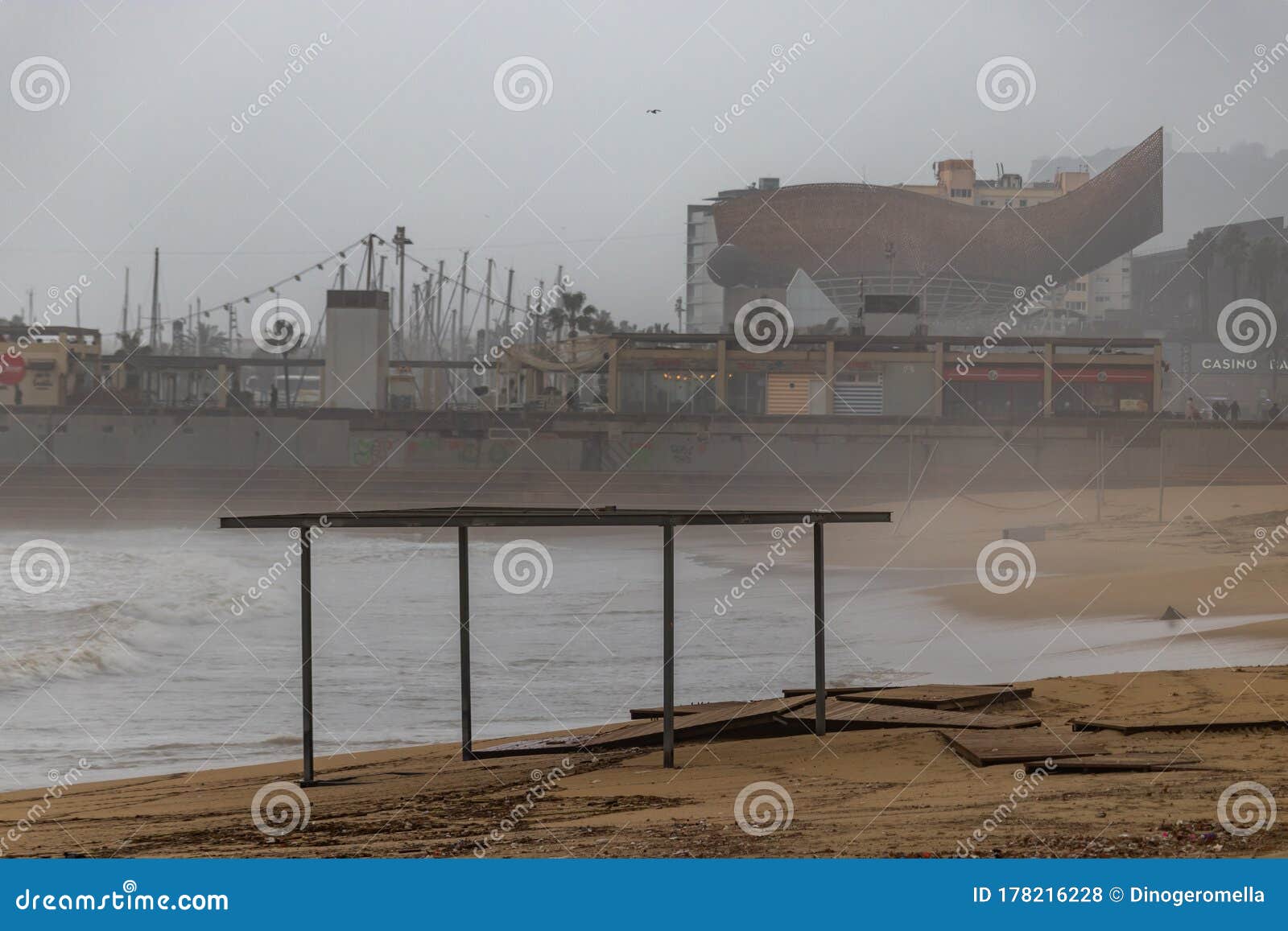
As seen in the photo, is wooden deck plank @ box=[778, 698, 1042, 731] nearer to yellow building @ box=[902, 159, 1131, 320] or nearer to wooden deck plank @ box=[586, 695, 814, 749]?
wooden deck plank @ box=[586, 695, 814, 749]

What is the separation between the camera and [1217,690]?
734cm

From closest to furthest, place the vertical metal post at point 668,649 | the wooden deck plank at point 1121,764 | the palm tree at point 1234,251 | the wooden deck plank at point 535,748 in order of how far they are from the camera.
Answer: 1. the wooden deck plank at point 1121,764
2. the vertical metal post at point 668,649
3. the wooden deck plank at point 535,748
4. the palm tree at point 1234,251

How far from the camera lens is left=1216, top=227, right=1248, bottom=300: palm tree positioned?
83625 mm

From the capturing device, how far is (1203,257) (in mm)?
92312

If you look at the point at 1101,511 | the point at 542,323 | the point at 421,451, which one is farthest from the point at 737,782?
the point at 542,323

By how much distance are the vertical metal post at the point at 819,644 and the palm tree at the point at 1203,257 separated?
90.0 m

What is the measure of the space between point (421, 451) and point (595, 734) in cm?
3941

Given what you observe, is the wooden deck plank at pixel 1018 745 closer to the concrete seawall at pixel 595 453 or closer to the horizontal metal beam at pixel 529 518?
the horizontal metal beam at pixel 529 518

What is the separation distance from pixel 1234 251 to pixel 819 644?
89657 millimetres

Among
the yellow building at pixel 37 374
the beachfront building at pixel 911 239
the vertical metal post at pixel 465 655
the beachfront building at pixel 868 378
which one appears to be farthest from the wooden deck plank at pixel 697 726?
the beachfront building at pixel 911 239

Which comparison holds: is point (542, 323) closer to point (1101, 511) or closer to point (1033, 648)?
point (1101, 511)

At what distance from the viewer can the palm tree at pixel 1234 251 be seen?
83.6 meters

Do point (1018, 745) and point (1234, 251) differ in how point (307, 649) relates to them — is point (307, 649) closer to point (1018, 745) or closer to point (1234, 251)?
point (1018, 745)

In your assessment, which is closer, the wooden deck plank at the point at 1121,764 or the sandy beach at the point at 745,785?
the sandy beach at the point at 745,785
